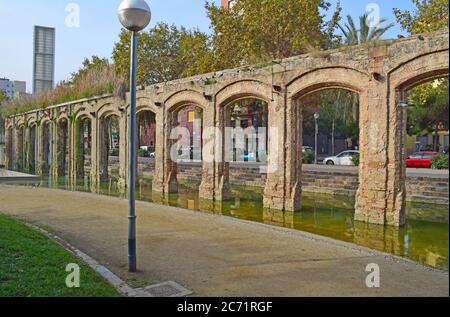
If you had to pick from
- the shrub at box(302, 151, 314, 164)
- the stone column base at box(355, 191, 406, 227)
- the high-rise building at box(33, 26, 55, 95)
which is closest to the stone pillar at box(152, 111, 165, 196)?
the high-rise building at box(33, 26, 55, 95)

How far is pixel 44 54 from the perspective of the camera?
11.3 metres

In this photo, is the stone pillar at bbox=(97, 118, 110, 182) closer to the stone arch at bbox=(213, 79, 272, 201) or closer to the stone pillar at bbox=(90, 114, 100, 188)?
the stone pillar at bbox=(90, 114, 100, 188)

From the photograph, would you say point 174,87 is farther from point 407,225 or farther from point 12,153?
point 12,153

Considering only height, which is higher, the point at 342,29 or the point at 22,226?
the point at 342,29

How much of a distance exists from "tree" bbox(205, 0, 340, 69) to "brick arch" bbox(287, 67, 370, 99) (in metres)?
11.5

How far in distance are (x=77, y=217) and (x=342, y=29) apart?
24.1 metres

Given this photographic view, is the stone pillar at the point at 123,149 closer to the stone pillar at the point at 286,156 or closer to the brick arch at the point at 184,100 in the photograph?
the brick arch at the point at 184,100

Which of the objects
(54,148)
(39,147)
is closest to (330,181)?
(54,148)

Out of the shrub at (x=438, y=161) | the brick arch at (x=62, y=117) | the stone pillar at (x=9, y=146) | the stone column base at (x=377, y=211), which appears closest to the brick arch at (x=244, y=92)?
the stone column base at (x=377, y=211)

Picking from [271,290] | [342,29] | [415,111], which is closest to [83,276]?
[271,290]

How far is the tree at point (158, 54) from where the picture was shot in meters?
33.3

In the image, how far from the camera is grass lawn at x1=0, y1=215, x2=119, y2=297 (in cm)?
486

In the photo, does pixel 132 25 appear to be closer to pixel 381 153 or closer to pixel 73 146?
pixel 381 153

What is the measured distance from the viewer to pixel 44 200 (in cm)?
1370
